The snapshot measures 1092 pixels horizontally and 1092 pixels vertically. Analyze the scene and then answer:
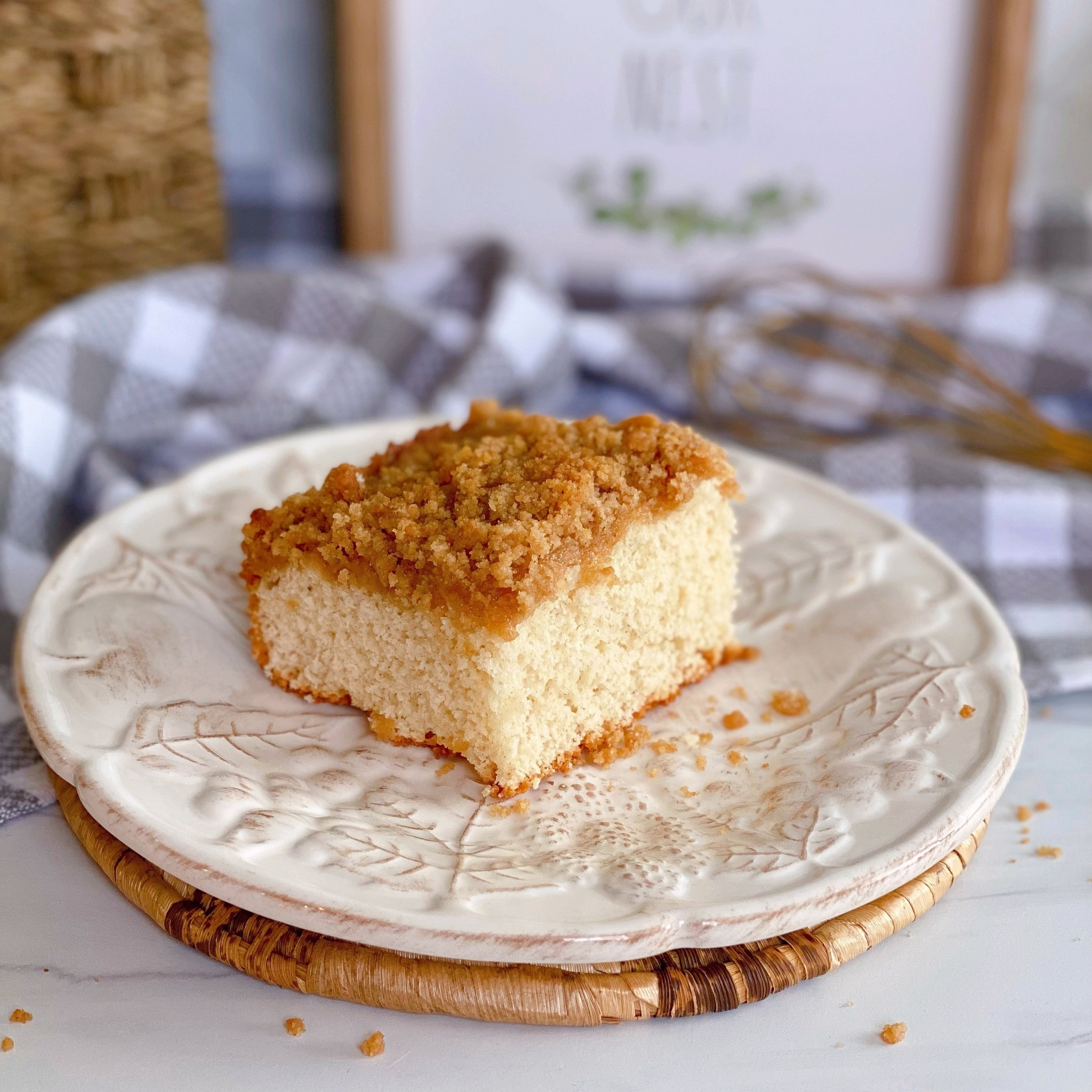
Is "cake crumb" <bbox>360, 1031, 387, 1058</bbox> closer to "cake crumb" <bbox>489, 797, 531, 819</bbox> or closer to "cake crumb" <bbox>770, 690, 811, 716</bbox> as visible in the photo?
"cake crumb" <bbox>489, 797, 531, 819</bbox>

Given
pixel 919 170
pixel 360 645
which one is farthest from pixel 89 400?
pixel 919 170

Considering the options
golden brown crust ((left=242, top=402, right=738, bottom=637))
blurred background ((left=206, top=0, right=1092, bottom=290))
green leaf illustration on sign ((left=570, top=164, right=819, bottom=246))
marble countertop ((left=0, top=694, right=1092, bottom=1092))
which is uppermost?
blurred background ((left=206, top=0, right=1092, bottom=290))

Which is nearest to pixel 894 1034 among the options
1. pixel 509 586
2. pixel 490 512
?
pixel 509 586

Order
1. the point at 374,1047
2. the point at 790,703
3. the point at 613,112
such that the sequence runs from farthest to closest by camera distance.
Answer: the point at 613,112 < the point at 790,703 < the point at 374,1047

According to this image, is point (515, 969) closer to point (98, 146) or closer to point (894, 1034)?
point (894, 1034)

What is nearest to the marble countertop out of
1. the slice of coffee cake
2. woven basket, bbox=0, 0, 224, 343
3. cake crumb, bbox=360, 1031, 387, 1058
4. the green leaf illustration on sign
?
cake crumb, bbox=360, 1031, 387, 1058

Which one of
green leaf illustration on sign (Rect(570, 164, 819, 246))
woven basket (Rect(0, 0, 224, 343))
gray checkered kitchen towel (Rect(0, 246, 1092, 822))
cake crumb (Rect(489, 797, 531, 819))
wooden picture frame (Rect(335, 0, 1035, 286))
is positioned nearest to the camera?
cake crumb (Rect(489, 797, 531, 819))

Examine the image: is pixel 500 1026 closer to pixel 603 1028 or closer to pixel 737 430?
pixel 603 1028
